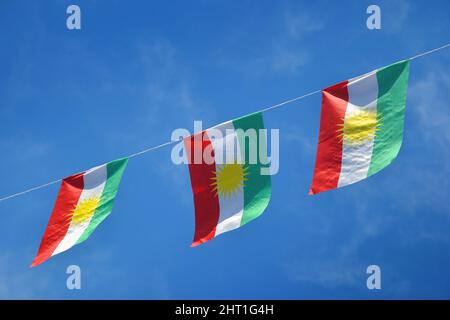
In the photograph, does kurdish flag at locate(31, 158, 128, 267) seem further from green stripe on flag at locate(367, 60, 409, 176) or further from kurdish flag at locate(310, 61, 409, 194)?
green stripe on flag at locate(367, 60, 409, 176)

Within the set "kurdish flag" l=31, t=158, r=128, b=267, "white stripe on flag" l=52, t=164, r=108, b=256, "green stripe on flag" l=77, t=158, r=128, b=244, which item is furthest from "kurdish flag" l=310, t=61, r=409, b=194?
"white stripe on flag" l=52, t=164, r=108, b=256

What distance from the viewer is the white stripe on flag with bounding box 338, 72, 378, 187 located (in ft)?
35.7

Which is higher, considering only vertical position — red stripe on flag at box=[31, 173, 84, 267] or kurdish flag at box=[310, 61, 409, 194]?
kurdish flag at box=[310, 61, 409, 194]

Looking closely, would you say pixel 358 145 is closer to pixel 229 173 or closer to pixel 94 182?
pixel 229 173

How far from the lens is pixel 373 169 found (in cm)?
1083

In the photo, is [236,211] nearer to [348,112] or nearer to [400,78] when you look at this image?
[348,112]

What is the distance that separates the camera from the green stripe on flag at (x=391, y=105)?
1098cm

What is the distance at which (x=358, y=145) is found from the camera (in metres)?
11.1

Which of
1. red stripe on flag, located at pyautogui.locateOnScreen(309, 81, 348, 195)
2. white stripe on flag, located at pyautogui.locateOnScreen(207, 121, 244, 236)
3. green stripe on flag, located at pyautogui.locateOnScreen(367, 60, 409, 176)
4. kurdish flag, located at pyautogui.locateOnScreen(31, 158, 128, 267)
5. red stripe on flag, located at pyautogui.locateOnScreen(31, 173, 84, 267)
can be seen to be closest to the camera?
red stripe on flag, located at pyautogui.locateOnScreen(309, 81, 348, 195)

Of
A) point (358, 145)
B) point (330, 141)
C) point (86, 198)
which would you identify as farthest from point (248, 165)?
point (86, 198)

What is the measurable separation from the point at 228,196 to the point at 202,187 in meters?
0.50

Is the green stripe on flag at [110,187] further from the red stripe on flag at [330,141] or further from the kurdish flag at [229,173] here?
the red stripe on flag at [330,141]

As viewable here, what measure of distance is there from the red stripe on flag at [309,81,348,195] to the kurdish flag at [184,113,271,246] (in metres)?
0.96

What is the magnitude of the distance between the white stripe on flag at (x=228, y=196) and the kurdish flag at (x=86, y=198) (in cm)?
178
